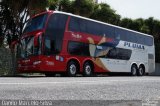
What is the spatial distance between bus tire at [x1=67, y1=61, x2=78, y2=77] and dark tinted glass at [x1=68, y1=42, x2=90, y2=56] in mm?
591

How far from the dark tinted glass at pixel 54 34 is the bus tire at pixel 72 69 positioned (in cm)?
117

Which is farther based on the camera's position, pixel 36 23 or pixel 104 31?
pixel 104 31

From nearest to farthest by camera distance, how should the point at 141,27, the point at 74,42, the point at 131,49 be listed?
the point at 74,42, the point at 131,49, the point at 141,27

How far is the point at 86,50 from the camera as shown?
73.6 feet

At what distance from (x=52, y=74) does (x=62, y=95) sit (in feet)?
44.3

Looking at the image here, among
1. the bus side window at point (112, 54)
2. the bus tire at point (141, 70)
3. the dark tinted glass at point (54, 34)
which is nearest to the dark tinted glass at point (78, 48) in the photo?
the dark tinted glass at point (54, 34)

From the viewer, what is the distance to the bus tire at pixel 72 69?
2088 centimetres

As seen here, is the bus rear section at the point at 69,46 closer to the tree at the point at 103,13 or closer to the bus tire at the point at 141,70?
the bus tire at the point at 141,70

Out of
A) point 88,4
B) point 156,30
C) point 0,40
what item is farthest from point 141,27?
point 0,40

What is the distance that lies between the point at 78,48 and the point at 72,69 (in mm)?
1342

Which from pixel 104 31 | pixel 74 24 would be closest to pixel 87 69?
pixel 74 24

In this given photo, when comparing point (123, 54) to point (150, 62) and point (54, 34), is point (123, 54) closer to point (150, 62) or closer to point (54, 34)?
point (150, 62)

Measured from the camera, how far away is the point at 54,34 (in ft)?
65.7

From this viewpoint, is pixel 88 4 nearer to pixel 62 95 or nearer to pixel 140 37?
pixel 140 37
